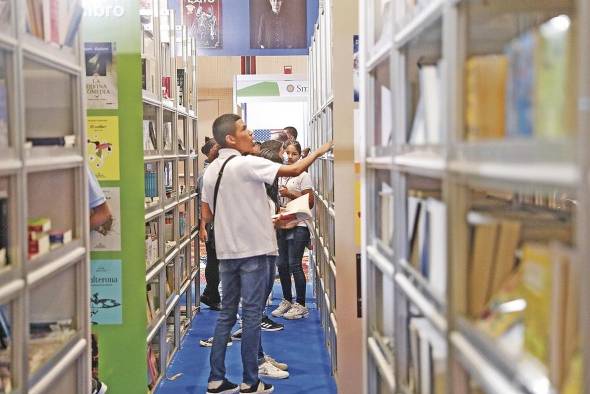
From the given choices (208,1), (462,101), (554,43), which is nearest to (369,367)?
(462,101)

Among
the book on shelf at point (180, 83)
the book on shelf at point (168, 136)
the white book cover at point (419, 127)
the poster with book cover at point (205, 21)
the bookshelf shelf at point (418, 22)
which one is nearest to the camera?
the bookshelf shelf at point (418, 22)

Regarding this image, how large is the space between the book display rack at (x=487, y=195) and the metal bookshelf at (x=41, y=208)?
3.98ft

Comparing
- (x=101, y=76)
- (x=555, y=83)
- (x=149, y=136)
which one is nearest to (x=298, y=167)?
(x=149, y=136)

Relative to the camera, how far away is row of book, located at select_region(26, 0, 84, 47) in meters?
2.65

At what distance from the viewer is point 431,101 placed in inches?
83.4

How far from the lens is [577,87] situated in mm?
1213

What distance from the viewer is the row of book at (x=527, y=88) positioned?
1.29m

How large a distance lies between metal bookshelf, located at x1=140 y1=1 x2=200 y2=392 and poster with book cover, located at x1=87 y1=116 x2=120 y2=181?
344 mm

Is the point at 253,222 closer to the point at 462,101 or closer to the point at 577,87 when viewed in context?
the point at 462,101

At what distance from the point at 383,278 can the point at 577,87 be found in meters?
2.05

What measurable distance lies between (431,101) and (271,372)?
392cm

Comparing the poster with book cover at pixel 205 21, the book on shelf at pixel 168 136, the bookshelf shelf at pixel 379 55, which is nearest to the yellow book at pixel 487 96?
the bookshelf shelf at pixel 379 55

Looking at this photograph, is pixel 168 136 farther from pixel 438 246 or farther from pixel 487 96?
pixel 487 96

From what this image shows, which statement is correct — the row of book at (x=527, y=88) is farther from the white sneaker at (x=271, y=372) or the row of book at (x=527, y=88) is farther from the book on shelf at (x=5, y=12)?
the white sneaker at (x=271, y=372)
